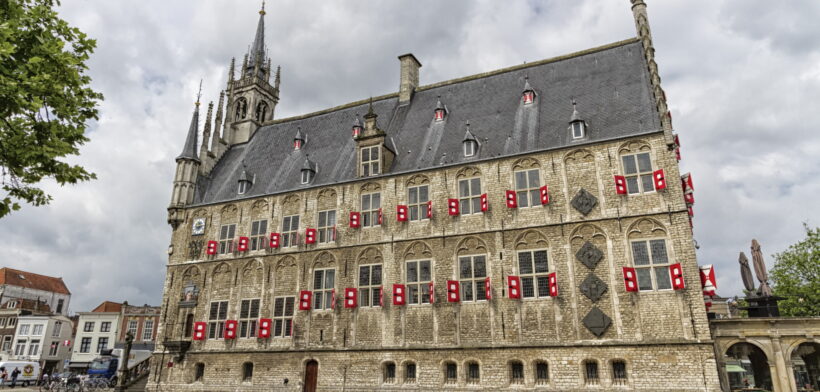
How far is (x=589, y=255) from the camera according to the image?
62.0 feet

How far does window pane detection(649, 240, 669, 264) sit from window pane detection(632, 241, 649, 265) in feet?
0.75

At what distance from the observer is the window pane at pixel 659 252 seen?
18.0 m

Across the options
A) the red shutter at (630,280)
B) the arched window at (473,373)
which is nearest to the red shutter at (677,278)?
the red shutter at (630,280)

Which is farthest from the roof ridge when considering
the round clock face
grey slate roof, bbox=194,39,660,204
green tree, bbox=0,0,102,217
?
green tree, bbox=0,0,102,217

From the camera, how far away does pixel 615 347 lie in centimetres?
1766

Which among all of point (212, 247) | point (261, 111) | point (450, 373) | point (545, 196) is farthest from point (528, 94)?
point (261, 111)

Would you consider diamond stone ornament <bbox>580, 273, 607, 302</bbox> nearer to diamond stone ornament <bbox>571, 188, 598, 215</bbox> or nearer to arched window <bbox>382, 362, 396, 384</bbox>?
diamond stone ornament <bbox>571, 188, 598, 215</bbox>

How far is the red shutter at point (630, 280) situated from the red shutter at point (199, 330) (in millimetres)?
19727

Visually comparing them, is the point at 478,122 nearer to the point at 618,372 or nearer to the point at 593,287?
the point at 593,287

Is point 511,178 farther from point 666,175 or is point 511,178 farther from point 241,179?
point 241,179

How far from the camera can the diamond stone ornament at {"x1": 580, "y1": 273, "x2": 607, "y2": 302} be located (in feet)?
60.2

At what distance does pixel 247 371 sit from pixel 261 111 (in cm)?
1801

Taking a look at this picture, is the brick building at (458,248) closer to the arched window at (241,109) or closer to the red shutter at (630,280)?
the red shutter at (630,280)

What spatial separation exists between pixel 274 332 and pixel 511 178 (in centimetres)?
1305
